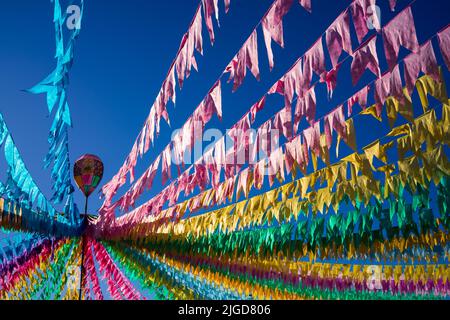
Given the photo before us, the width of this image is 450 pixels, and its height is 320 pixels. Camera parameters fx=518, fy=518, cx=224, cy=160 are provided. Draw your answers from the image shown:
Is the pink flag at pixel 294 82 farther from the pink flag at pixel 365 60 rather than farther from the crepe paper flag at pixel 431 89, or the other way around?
the crepe paper flag at pixel 431 89

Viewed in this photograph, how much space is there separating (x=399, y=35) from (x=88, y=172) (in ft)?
15.4

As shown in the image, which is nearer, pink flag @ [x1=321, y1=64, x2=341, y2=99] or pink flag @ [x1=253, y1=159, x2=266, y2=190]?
pink flag @ [x1=321, y1=64, x2=341, y2=99]

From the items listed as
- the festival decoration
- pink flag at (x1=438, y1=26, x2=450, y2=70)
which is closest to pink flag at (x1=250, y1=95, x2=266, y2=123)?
the festival decoration

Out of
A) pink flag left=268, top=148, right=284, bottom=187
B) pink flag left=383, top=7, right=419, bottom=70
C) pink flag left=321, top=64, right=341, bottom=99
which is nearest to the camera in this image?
pink flag left=383, top=7, right=419, bottom=70

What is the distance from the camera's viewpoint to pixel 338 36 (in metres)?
2.44

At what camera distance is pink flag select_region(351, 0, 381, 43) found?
89.4 inches

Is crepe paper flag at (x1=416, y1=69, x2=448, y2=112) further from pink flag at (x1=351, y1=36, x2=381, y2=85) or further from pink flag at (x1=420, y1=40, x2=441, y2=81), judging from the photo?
pink flag at (x1=351, y1=36, x2=381, y2=85)

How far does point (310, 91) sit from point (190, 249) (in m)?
3.32

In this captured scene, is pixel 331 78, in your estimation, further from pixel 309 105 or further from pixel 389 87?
pixel 389 87

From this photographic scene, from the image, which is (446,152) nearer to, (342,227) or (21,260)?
(342,227)

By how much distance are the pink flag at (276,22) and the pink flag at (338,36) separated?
0.81ft

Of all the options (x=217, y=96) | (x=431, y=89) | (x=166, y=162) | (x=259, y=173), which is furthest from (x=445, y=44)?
(x=166, y=162)

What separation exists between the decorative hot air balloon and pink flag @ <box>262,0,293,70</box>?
4271 millimetres

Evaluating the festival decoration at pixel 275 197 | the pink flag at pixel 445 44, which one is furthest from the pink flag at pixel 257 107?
the pink flag at pixel 445 44
